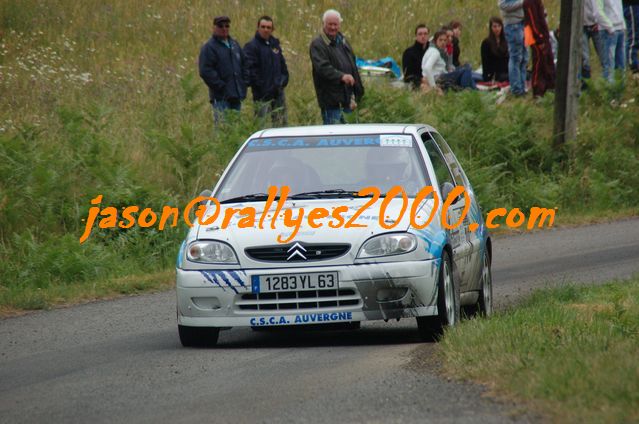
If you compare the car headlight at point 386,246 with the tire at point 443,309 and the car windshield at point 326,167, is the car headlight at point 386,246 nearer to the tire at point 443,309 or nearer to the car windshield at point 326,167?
the tire at point 443,309

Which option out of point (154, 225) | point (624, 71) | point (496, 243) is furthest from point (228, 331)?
point (624, 71)

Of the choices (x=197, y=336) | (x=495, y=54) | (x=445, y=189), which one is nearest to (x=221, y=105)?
(x=495, y=54)

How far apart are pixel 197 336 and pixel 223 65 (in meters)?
10.1

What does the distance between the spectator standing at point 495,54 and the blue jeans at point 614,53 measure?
1.93 meters

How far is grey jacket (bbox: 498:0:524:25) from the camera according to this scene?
24953 mm

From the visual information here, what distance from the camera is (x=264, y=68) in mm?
20281

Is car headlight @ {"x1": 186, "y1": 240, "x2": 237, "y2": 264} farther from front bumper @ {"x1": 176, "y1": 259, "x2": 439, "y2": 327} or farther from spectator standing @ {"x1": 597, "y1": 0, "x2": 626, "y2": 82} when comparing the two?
spectator standing @ {"x1": 597, "y1": 0, "x2": 626, "y2": 82}

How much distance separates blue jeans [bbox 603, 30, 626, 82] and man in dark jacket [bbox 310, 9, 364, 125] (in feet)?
25.3

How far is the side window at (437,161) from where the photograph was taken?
10.9 meters

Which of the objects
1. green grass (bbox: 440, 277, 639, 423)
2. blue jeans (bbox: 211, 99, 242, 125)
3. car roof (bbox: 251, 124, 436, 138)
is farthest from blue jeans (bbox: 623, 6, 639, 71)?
green grass (bbox: 440, 277, 639, 423)

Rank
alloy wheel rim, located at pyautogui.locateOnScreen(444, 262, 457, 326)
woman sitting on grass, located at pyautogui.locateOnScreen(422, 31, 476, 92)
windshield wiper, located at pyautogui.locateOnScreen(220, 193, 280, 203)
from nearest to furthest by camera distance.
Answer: alloy wheel rim, located at pyautogui.locateOnScreen(444, 262, 457, 326) → windshield wiper, located at pyautogui.locateOnScreen(220, 193, 280, 203) → woman sitting on grass, located at pyautogui.locateOnScreen(422, 31, 476, 92)

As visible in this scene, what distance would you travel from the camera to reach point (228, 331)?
1136cm

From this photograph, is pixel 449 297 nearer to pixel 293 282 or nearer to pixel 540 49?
pixel 293 282

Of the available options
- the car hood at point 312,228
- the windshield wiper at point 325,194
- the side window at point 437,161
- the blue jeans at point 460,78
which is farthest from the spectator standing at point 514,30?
the car hood at point 312,228
